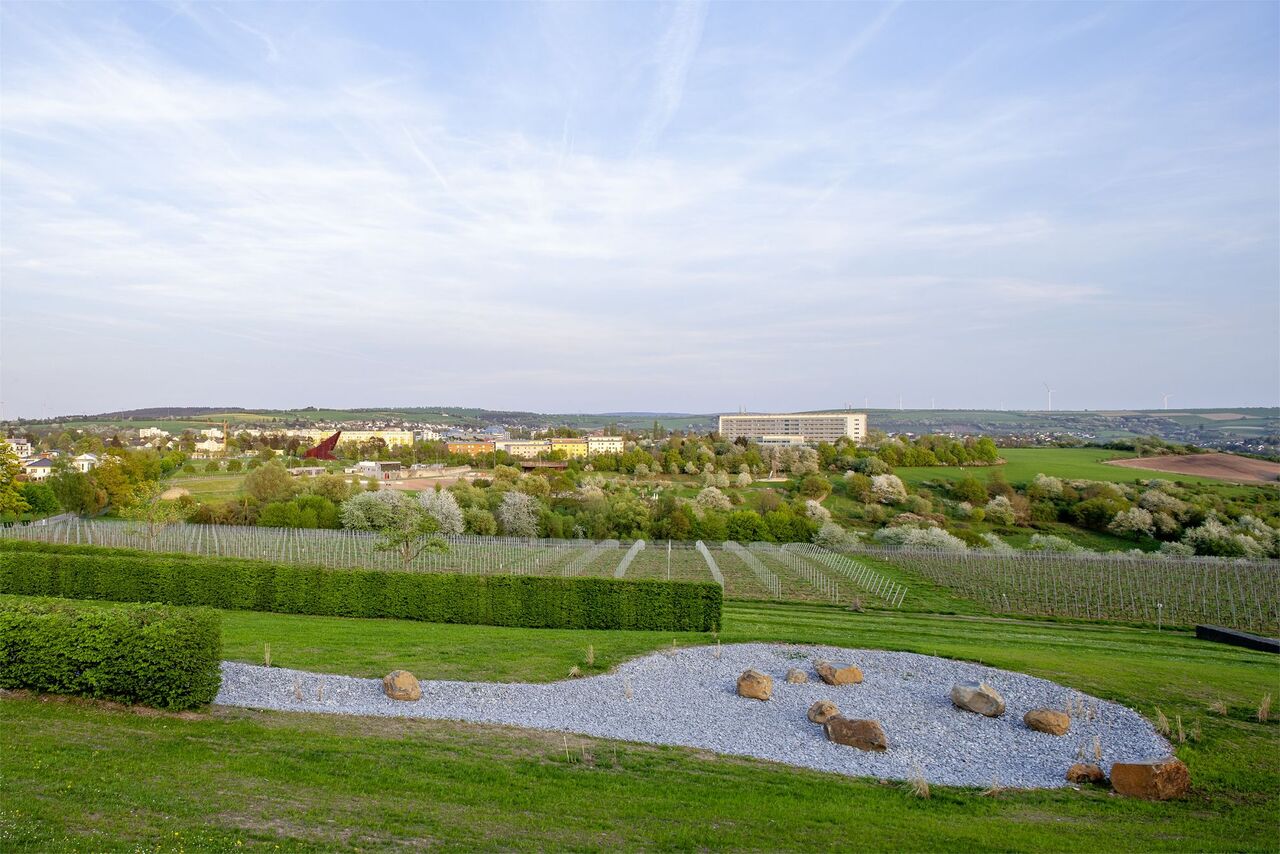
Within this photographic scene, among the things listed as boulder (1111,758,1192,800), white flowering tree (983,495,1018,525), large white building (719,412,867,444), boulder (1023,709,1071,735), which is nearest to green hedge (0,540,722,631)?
boulder (1023,709,1071,735)

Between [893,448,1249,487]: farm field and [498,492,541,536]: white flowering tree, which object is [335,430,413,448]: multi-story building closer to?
[498,492,541,536]: white flowering tree

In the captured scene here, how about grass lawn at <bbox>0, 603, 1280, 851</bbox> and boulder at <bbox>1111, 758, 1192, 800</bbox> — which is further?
boulder at <bbox>1111, 758, 1192, 800</bbox>

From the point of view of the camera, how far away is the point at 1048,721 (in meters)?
11.9

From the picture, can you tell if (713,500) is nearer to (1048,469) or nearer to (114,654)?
(1048,469)

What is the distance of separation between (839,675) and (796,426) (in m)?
176

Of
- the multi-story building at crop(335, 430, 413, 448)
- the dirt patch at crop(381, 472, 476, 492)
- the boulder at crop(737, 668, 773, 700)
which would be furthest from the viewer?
the multi-story building at crop(335, 430, 413, 448)

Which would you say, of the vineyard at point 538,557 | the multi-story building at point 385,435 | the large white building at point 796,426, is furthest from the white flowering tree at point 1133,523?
the multi-story building at point 385,435

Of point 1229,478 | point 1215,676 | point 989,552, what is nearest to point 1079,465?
point 1229,478

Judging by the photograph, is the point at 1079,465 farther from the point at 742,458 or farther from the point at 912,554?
the point at 912,554

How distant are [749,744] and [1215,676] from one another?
37.9 ft

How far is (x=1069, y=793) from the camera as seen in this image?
31.6 feet

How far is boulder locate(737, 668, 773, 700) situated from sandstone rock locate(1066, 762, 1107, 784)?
16.1 ft

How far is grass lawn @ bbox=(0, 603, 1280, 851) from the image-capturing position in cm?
711

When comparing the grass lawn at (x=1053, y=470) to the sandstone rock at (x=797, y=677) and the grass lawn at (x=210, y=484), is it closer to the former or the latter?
the grass lawn at (x=210, y=484)
